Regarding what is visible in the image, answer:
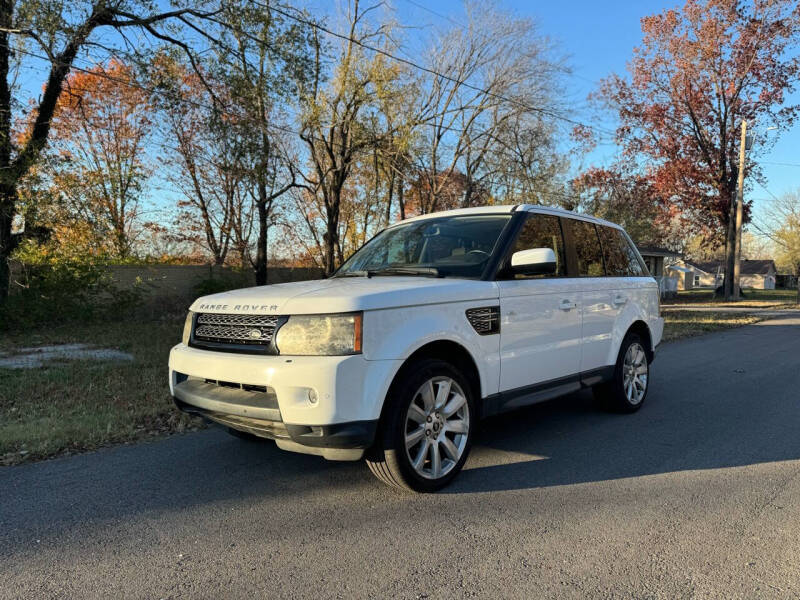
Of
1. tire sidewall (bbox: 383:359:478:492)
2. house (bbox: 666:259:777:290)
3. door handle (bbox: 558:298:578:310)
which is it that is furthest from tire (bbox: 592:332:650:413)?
house (bbox: 666:259:777:290)

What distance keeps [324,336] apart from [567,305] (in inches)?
94.5

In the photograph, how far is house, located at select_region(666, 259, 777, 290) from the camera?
242 ft

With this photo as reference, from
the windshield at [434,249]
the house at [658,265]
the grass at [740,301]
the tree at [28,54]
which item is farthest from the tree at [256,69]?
the house at [658,265]

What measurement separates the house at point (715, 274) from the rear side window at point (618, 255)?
2832 inches

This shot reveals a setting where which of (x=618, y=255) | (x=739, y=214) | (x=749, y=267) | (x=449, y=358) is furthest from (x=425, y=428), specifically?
(x=749, y=267)

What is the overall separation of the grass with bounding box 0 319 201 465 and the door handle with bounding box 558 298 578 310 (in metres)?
3.51

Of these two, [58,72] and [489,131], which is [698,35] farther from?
[58,72]

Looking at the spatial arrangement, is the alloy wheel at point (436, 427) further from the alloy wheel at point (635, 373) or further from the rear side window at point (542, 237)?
the alloy wheel at point (635, 373)

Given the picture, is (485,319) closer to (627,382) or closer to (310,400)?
(310,400)

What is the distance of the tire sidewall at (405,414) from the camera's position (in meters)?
3.40

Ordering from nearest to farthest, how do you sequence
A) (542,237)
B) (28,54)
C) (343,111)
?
(542,237)
(28,54)
(343,111)

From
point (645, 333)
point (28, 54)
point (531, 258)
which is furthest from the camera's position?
point (28, 54)

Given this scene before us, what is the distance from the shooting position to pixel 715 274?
78.1m

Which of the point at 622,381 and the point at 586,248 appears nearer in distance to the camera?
the point at 586,248
